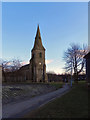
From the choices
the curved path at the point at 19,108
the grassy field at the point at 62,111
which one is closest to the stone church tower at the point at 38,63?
the curved path at the point at 19,108

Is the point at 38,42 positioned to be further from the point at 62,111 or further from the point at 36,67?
the point at 62,111

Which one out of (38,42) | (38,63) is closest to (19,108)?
(38,63)

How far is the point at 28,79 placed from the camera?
62.0 m

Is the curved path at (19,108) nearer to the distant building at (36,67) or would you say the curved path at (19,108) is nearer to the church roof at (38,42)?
the distant building at (36,67)

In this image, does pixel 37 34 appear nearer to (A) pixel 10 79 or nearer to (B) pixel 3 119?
(A) pixel 10 79

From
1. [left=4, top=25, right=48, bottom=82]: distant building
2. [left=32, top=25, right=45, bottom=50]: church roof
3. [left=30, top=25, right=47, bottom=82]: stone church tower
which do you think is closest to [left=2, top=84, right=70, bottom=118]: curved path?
[left=4, top=25, right=48, bottom=82]: distant building

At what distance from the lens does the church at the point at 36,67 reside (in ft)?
201

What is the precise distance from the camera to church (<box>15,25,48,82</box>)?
6119cm

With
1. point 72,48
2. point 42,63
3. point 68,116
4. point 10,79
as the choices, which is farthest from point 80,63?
point 68,116

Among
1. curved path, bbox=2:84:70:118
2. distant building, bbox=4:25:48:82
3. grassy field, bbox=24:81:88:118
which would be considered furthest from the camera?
distant building, bbox=4:25:48:82

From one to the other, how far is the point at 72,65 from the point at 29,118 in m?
39.7

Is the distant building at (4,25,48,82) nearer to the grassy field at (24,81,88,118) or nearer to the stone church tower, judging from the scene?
the stone church tower

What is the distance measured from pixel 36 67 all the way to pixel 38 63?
214cm

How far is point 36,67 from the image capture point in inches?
2453
